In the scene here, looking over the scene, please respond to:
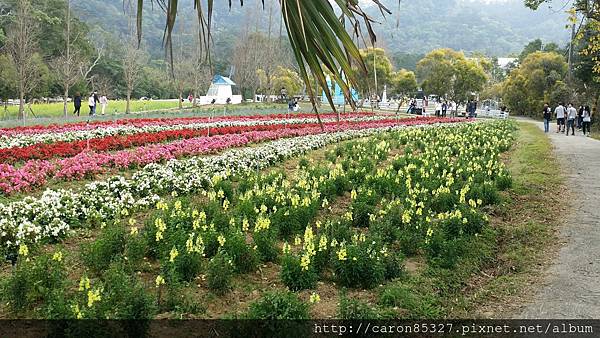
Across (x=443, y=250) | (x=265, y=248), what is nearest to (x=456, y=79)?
(x=443, y=250)

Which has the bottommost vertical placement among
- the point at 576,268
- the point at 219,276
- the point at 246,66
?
the point at 576,268

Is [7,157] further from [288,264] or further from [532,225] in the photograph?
[532,225]

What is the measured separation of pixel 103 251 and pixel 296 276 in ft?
5.72

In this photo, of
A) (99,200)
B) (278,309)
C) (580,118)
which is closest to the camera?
(278,309)

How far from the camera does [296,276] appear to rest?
4383 millimetres

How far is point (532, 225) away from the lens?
6508 mm

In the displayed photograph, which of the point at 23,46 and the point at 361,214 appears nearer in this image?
the point at 361,214

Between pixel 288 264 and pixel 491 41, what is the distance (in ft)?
574

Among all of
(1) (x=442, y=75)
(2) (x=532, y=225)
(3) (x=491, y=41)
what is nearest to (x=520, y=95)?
(1) (x=442, y=75)

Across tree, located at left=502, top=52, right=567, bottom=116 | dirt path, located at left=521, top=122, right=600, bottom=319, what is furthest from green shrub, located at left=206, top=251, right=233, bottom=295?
tree, located at left=502, top=52, right=567, bottom=116

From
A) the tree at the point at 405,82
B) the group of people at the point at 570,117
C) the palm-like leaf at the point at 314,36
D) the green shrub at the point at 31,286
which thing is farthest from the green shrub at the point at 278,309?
the tree at the point at 405,82

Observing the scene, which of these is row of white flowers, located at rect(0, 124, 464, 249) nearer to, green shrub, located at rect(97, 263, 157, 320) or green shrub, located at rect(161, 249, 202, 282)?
green shrub, located at rect(161, 249, 202, 282)

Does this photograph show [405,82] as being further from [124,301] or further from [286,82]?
[124,301]

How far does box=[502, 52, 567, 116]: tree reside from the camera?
37.7 metres
